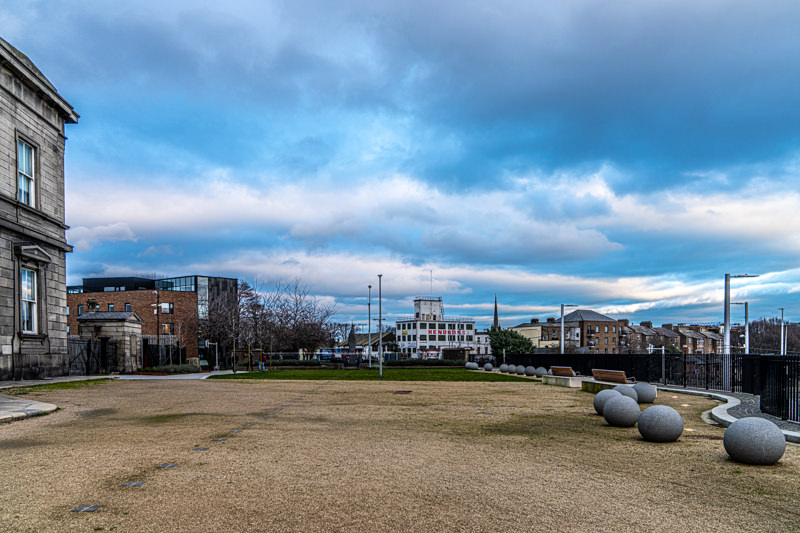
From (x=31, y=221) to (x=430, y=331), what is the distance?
119827 millimetres

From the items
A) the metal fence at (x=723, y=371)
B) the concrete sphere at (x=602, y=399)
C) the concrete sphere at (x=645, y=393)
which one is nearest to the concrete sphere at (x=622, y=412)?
the concrete sphere at (x=602, y=399)

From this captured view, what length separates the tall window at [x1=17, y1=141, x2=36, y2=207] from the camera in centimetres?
2349

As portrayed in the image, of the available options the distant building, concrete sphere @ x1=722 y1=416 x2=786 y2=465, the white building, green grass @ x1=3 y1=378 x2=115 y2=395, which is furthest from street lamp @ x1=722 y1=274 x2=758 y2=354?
the white building

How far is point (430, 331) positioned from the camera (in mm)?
140375

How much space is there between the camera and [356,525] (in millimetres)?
5660

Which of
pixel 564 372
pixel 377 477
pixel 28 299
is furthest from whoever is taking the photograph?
pixel 564 372

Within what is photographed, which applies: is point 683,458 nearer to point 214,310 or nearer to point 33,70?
point 33,70

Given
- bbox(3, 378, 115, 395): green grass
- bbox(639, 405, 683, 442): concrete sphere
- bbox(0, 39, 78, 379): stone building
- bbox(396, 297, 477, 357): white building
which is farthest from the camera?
bbox(396, 297, 477, 357): white building

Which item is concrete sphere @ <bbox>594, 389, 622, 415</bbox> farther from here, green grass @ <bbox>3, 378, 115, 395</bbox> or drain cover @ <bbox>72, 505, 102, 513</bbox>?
green grass @ <bbox>3, 378, 115, 395</bbox>

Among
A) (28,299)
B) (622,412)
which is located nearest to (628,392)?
(622,412)

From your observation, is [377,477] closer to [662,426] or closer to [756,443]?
[756,443]

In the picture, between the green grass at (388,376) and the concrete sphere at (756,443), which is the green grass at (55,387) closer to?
the green grass at (388,376)

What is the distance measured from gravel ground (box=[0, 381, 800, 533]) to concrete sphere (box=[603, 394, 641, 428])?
0.62 m

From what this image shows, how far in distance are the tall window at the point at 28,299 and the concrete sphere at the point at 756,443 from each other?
24.2 meters
